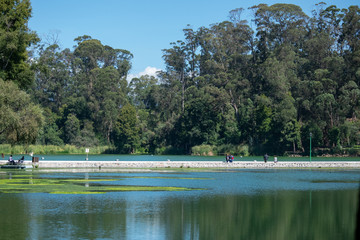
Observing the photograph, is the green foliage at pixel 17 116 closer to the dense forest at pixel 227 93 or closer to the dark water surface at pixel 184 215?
the dark water surface at pixel 184 215

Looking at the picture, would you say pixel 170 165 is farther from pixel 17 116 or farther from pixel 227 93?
pixel 227 93

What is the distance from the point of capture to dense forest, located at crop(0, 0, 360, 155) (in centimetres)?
10225

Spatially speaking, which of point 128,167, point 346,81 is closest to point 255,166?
point 128,167

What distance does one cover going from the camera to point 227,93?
374 feet

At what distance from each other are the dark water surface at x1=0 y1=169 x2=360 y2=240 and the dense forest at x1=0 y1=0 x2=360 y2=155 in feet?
209

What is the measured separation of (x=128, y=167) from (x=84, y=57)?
8555 centimetres

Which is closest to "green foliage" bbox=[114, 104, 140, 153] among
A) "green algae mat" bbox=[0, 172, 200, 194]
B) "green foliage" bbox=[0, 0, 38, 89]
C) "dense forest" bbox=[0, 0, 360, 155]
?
"dense forest" bbox=[0, 0, 360, 155]

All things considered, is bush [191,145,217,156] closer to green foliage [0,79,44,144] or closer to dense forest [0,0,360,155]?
dense forest [0,0,360,155]

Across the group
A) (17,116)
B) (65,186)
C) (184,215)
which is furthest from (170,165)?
(184,215)

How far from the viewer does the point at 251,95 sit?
11625 cm

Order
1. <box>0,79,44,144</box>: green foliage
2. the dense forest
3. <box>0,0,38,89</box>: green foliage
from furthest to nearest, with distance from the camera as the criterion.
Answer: the dense forest < <box>0,0,38,89</box>: green foliage < <box>0,79,44,144</box>: green foliage

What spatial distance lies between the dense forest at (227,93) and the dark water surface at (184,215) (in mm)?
63836

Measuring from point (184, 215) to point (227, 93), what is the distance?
91.4 meters

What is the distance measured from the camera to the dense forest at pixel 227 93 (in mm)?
102250
